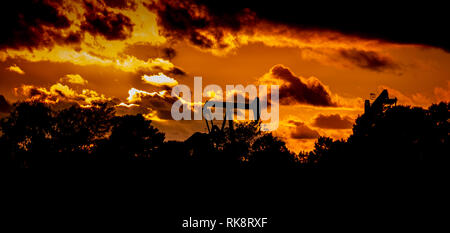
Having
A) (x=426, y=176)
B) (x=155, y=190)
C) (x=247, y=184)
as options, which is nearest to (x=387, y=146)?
(x=426, y=176)

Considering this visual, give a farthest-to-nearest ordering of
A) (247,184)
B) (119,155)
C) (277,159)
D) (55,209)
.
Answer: (277,159) → (119,155) → (247,184) → (55,209)

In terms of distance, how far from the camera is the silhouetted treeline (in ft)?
108

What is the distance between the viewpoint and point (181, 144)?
2153 inches

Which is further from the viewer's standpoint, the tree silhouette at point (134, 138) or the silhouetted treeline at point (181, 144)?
the tree silhouette at point (134, 138)

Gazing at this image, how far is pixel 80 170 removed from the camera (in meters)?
36.8

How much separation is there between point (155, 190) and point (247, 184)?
1036cm

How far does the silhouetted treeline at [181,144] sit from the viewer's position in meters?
32.8

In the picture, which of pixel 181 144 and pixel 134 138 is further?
pixel 181 144

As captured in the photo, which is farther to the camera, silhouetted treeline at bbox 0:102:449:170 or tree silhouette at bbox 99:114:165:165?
tree silhouette at bbox 99:114:165:165
